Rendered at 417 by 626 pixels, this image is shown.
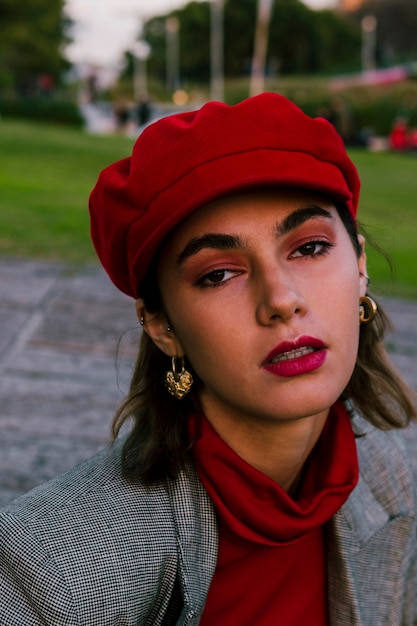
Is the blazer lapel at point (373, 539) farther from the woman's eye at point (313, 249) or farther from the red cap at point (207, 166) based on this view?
the red cap at point (207, 166)

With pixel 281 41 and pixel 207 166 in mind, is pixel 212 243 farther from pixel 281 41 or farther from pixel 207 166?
pixel 281 41

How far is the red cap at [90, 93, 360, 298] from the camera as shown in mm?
1876

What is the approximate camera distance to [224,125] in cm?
190

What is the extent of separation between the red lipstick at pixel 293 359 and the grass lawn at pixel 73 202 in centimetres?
80

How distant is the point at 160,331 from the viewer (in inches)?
86.4

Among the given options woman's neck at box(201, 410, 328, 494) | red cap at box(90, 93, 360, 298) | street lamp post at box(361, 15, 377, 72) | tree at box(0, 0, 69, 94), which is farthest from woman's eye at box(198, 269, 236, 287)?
street lamp post at box(361, 15, 377, 72)

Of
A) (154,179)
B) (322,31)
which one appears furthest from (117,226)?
(322,31)

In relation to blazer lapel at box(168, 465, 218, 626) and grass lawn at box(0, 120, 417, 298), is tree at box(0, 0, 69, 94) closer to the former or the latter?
grass lawn at box(0, 120, 417, 298)

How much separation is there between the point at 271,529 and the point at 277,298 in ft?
1.81

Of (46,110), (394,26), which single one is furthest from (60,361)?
(394,26)

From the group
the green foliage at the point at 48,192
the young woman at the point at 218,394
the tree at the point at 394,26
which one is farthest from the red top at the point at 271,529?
the tree at the point at 394,26

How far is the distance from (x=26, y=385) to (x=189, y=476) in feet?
7.86

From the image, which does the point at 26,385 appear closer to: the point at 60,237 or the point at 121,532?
the point at 121,532

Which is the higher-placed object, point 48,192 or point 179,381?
point 179,381
